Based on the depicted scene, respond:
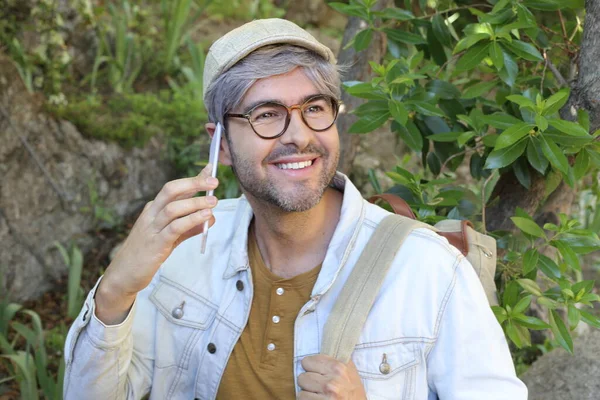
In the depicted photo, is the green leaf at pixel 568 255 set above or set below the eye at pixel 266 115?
below

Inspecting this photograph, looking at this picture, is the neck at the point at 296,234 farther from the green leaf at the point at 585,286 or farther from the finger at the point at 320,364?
the green leaf at the point at 585,286

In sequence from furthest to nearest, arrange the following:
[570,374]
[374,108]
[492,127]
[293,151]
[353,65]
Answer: [353,65] < [492,127] < [570,374] < [374,108] < [293,151]

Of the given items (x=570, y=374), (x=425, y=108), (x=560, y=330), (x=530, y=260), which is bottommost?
(x=570, y=374)

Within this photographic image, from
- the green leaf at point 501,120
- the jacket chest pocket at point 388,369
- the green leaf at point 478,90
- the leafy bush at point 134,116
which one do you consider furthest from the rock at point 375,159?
the jacket chest pocket at point 388,369

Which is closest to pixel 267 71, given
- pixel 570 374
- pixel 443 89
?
pixel 443 89

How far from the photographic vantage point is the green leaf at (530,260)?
2.19m

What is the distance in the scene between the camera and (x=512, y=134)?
2070 millimetres

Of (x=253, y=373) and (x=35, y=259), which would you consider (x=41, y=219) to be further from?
(x=253, y=373)

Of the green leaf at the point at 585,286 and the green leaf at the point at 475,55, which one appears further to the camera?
the green leaf at the point at 475,55

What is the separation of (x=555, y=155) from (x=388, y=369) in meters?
0.80

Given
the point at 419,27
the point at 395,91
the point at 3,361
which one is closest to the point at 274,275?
the point at 395,91

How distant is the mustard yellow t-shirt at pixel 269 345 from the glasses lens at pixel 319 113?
448 mm

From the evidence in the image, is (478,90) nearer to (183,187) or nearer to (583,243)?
(583,243)

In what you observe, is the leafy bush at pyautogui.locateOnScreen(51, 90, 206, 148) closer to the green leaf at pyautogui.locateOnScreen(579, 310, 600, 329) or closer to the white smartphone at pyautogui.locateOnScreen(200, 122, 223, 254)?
the white smartphone at pyautogui.locateOnScreen(200, 122, 223, 254)
